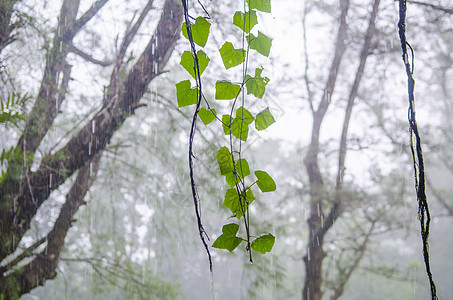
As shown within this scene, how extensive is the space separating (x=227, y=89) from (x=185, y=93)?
0.26 ft

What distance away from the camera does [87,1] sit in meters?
2.69

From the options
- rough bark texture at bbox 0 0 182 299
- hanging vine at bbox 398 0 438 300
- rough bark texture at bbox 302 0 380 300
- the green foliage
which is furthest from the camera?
rough bark texture at bbox 302 0 380 300

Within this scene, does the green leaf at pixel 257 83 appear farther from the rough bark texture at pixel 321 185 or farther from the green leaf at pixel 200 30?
the rough bark texture at pixel 321 185

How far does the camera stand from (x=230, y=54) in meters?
0.66

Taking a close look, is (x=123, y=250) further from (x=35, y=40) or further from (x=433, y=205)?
(x=433, y=205)

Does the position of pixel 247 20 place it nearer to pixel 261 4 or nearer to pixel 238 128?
pixel 261 4

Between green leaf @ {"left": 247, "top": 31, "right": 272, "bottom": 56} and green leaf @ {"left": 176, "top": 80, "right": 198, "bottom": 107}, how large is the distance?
134 millimetres

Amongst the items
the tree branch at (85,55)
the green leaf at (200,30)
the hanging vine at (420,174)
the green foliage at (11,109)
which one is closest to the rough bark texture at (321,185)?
the tree branch at (85,55)

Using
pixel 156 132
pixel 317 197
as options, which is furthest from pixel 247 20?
pixel 156 132

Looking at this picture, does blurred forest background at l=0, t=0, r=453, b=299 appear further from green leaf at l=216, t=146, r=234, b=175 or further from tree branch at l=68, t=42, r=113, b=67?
green leaf at l=216, t=146, r=234, b=175

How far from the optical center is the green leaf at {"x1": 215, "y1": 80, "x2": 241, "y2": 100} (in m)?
0.64

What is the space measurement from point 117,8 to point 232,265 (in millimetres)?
17876

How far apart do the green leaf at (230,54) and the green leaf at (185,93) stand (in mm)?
79

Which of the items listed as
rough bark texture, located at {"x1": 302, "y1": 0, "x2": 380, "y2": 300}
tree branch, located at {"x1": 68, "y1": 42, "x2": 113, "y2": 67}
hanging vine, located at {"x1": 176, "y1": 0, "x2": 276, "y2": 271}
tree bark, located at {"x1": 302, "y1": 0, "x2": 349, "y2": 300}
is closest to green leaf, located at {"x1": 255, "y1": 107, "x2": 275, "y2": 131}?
hanging vine, located at {"x1": 176, "y1": 0, "x2": 276, "y2": 271}
